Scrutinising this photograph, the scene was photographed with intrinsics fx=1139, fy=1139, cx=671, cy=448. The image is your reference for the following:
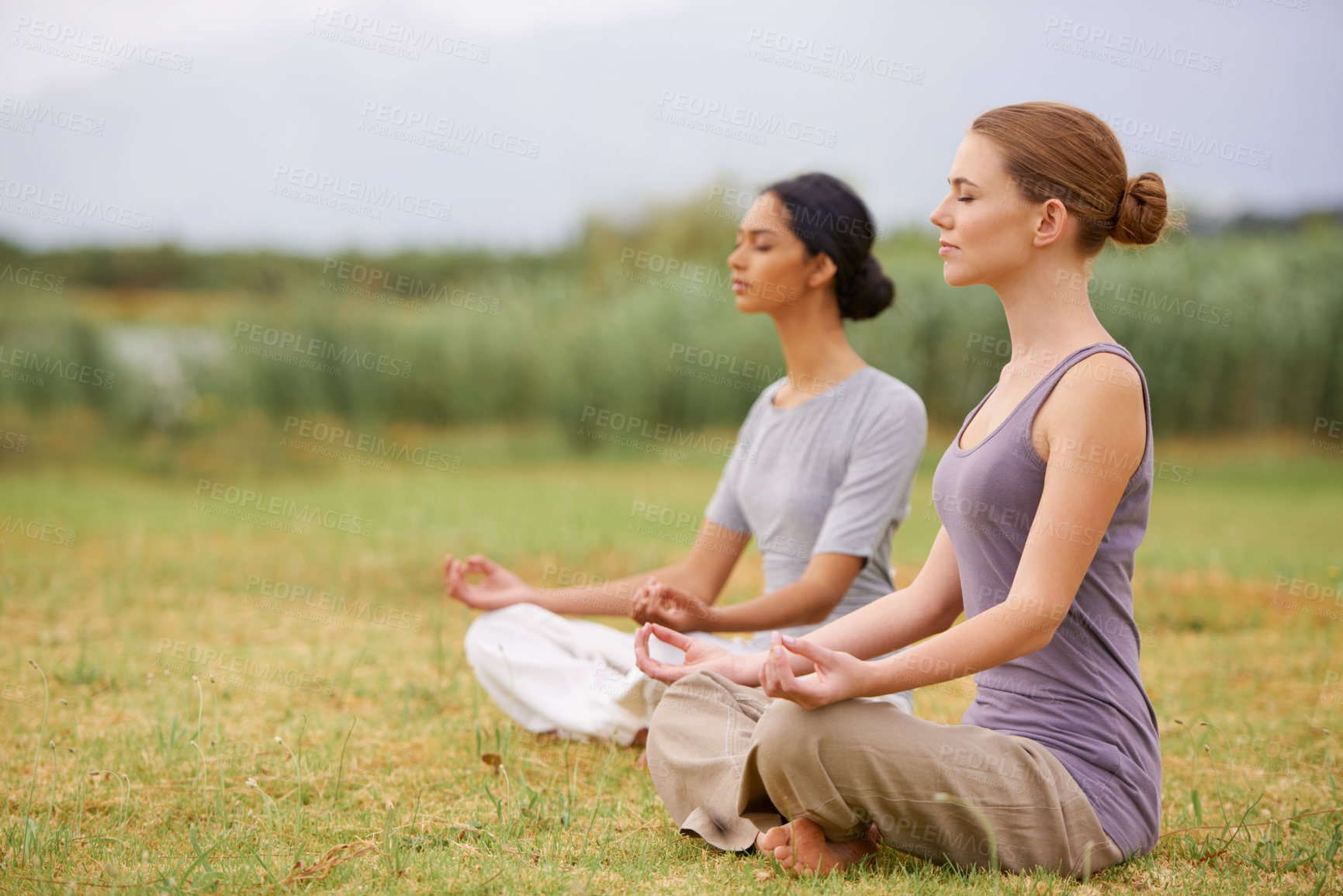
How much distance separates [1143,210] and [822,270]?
1.40 m

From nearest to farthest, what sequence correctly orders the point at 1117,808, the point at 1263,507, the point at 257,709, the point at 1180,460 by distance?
the point at 1117,808 < the point at 257,709 < the point at 1263,507 < the point at 1180,460

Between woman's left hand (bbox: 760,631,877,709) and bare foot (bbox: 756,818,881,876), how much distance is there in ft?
1.33

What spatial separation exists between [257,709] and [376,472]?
8.88 meters

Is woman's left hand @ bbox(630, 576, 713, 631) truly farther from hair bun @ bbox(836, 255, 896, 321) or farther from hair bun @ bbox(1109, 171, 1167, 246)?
hair bun @ bbox(1109, 171, 1167, 246)

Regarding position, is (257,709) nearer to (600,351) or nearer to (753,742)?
(753,742)

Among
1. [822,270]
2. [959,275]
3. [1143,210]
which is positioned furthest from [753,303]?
[1143,210]

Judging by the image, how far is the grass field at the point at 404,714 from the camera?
8.21 ft

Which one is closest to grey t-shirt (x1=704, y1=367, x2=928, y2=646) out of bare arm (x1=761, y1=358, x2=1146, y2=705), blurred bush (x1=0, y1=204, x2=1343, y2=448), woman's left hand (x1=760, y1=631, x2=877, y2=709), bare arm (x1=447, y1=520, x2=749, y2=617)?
bare arm (x1=447, y1=520, x2=749, y2=617)

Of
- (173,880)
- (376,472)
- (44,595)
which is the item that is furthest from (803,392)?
(376,472)

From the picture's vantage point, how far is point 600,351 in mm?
13992

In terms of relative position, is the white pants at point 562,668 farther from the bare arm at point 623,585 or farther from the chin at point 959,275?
the chin at point 959,275

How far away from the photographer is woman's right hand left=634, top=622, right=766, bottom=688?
2.49 m

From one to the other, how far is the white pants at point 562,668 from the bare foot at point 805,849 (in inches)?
40.4

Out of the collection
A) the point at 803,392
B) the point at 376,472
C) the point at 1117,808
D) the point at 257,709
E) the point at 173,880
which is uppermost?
the point at 803,392
